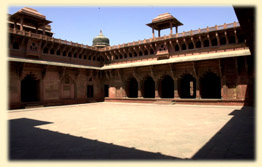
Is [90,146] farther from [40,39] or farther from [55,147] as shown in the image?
[40,39]

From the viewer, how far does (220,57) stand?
1560 cm

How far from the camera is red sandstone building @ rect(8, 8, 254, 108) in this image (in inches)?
628

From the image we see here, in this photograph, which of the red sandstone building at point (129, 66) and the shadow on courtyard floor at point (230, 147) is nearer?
the shadow on courtyard floor at point (230, 147)

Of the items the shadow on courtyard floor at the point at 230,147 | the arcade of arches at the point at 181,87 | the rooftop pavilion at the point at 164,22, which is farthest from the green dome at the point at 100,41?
the shadow on courtyard floor at the point at 230,147

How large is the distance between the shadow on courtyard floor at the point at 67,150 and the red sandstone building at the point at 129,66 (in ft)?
41.7

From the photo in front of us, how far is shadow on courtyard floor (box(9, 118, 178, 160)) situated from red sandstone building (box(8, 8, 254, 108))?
12709mm

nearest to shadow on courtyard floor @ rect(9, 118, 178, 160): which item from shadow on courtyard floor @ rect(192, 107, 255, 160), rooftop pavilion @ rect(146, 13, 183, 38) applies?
shadow on courtyard floor @ rect(192, 107, 255, 160)

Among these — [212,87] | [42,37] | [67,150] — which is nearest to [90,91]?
[42,37]

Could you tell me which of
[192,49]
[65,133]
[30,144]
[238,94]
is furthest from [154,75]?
[30,144]

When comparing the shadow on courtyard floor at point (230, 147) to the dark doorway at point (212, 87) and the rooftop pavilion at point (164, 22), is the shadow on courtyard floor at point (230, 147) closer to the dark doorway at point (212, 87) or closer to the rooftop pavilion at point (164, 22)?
the rooftop pavilion at point (164, 22)

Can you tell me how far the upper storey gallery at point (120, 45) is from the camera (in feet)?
54.6

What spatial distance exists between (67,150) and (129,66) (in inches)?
662

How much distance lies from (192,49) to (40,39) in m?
15.3

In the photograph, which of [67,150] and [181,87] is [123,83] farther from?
[67,150]
